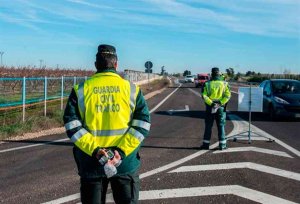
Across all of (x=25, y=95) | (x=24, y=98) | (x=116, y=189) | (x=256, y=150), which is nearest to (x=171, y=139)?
(x=256, y=150)

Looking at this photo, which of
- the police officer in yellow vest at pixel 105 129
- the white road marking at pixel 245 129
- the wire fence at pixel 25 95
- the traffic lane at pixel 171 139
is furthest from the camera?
the wire fence at pixel 25 95

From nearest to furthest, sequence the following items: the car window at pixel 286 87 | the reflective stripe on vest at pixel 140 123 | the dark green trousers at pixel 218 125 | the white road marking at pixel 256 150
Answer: the reflective stripe on vest at pixel 140 123 → the white road marking at pixel 256 150 → the dark green trousers at pixel 218 125 → the car window at pixel 286 87

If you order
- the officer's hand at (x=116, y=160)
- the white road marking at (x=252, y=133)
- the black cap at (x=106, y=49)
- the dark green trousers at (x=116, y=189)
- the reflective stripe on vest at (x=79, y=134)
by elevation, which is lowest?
the white road marking at (x=252, y=133)

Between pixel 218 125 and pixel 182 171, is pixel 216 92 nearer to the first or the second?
pixel 218 125

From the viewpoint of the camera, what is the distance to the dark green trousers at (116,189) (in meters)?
3.71

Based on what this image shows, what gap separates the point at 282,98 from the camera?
55.2ft

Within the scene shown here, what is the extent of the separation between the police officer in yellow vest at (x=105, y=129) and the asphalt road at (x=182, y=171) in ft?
7.74

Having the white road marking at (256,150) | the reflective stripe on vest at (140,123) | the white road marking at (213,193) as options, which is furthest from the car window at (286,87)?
the reflective stripe on vest at (140,123)

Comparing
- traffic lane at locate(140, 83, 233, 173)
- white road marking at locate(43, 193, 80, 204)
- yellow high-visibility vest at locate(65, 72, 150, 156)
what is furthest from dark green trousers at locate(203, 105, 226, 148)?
yellow high-visibility vest at locate(65, 72, 150, 156)

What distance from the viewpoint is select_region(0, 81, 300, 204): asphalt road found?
6.27 metres

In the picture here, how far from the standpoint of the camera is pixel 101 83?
3729mm

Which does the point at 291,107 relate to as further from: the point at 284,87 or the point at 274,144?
the point at 274,144

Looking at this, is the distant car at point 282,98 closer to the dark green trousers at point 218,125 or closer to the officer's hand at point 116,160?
the dark green trousers at point 218,125

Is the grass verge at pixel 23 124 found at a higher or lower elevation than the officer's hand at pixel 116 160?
lower
